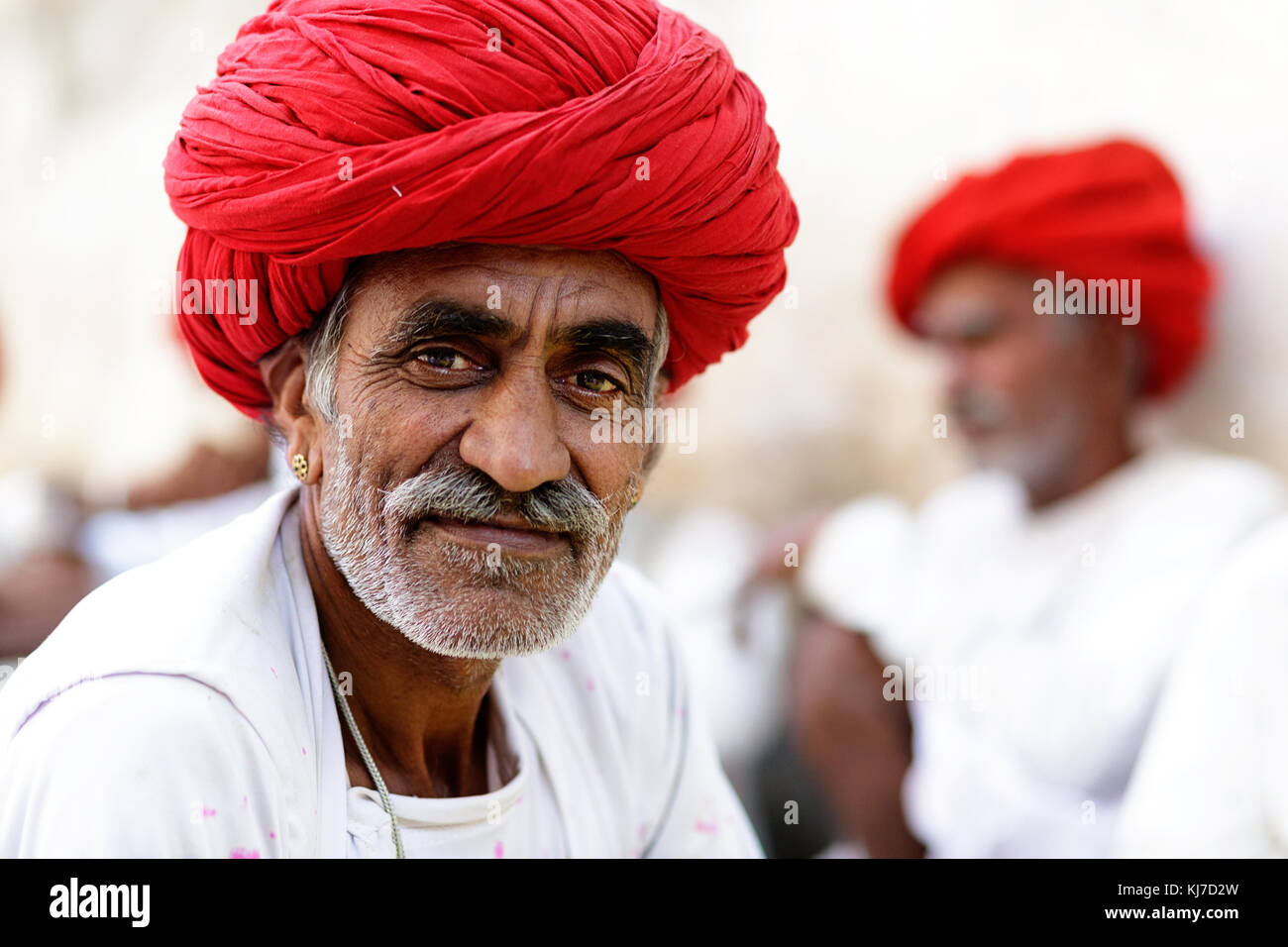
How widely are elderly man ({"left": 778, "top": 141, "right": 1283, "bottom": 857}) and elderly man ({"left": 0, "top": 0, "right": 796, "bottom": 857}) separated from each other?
6.36 ft

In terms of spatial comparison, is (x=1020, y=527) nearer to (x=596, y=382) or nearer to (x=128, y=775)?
(x=596, y=382)

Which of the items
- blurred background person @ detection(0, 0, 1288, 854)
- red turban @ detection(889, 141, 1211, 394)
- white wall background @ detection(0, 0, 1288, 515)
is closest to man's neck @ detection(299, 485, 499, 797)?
blurred background person @ detection(0, 0, 1288, 854)

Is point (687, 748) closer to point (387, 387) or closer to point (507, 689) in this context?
point (507, 689)

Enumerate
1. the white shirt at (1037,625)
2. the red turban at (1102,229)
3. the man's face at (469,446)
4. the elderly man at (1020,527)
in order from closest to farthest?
the man's face at (469,446)
the white shirt at (1037,625)
the elderly man at (1020,527)
the red turban at (1102,229)

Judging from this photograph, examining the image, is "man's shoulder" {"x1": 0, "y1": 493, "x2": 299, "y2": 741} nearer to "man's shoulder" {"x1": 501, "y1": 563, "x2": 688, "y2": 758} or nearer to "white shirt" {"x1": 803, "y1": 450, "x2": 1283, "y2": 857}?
"man's shoulder" {"x1": 501, "y1": 563, "x2": 688, "y2": 758}

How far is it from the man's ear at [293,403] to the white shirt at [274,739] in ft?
0.29

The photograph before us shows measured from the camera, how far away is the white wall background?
12.7 ft

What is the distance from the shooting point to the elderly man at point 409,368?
1367 millimetres

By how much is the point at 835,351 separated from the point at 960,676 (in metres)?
1.39

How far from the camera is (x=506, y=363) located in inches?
59.1

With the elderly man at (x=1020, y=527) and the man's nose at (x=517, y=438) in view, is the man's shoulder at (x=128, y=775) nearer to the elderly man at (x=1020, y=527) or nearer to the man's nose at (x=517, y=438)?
the man's nose at (x=517, y=438)

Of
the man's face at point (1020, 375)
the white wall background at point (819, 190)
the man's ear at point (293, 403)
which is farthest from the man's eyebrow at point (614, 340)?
the white wall background at point (819, 190)
